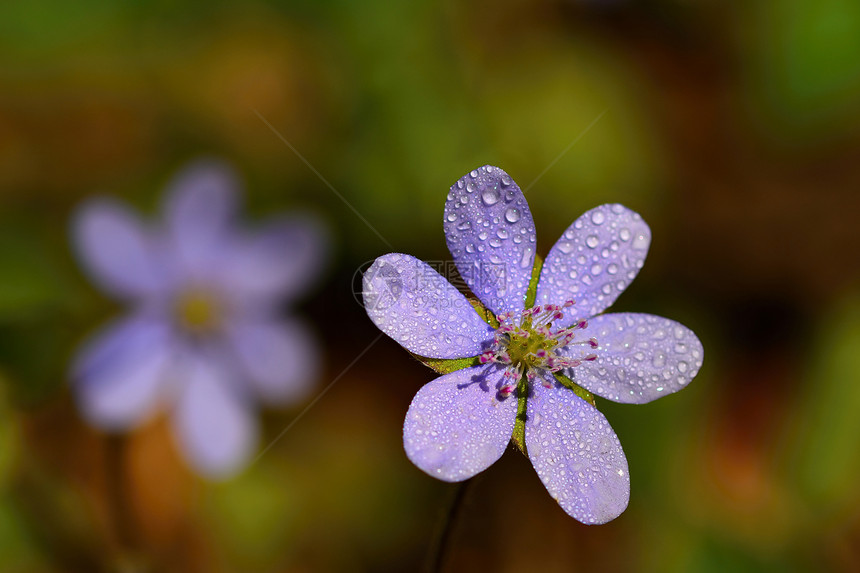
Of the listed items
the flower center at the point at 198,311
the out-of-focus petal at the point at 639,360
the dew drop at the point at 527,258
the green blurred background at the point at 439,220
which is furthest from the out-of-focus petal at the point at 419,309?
the flower center at the point at 198,311

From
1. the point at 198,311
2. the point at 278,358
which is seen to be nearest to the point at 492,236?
the point at 278,358

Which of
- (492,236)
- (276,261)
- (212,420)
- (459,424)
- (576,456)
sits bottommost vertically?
(212,420)

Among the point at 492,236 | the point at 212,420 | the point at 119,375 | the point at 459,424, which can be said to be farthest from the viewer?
the point at 212,420

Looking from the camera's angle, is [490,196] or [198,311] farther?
[198,311]

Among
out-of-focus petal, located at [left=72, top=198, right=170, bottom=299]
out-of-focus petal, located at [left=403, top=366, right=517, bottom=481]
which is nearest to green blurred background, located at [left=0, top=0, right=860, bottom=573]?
out-of-focus petal, located at [left=72, top=198, right=170, bottom=299]

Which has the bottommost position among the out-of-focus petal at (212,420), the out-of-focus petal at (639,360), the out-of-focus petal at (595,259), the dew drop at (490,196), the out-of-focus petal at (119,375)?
the out-of-focus petal at (212,420)

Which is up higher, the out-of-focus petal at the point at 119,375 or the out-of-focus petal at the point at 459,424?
the out-of-focus petal at the point at 459,424

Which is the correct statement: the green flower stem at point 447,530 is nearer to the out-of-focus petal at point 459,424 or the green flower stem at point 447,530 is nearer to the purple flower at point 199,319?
the out-of-focus petal at point 459,424

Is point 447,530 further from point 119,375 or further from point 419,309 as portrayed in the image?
point 119,375
